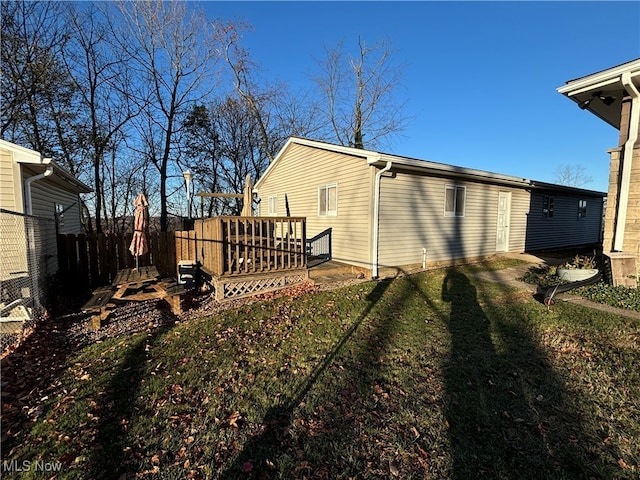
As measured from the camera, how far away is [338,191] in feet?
29.5

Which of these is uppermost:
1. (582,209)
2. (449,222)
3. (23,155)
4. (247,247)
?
(23,155)

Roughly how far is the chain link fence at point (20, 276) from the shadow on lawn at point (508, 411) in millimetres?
5865

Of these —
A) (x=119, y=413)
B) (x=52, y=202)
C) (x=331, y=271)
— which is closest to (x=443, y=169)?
(x=331, y=271)

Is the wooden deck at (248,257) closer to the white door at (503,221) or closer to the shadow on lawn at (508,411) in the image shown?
the shadow on lawn at (508,411)

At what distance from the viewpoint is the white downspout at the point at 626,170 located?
5898 mm

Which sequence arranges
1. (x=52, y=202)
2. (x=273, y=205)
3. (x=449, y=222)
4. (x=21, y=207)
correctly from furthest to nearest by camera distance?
(x=273, y=205)
(x=449, y=222)
(x=52, y=202)
(x=21, y=207)

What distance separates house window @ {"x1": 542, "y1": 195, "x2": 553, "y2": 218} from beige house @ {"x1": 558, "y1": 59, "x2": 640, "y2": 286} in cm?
687

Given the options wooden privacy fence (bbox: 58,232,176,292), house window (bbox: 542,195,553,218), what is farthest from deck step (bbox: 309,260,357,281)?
house window (bbox: 542,195,553,218)

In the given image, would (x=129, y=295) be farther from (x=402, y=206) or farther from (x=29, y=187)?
(x=402, y=206)

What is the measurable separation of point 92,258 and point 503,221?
506 inches

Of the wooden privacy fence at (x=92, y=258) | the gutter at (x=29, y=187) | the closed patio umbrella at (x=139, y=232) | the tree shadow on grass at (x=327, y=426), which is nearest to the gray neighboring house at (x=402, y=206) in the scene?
the tree shadow on grass at (x=327, y=426)

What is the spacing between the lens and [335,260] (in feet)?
30.1

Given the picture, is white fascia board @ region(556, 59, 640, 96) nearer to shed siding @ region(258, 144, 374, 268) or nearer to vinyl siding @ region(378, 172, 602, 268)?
vinyl siding @ region(378, 172, 602, 268)

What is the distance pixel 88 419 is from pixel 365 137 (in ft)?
73.0
